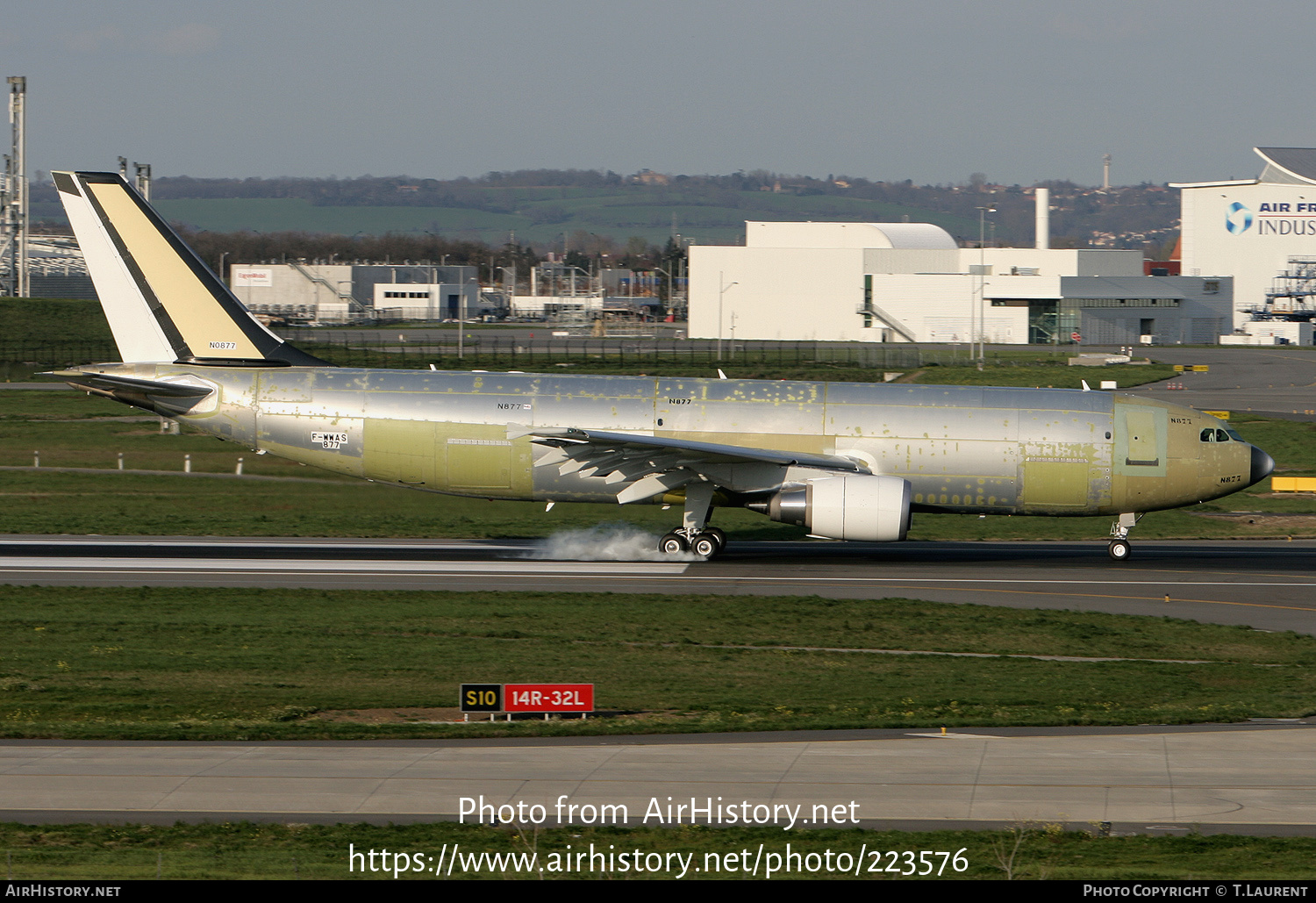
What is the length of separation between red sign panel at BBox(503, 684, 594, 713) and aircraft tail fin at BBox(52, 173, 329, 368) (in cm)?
2017

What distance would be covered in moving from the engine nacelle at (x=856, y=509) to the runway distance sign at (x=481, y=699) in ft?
50.9

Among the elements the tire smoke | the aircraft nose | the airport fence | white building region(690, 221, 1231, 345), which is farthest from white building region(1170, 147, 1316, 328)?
the tire smoke

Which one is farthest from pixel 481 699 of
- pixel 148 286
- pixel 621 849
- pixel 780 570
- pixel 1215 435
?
pixel 1215 435

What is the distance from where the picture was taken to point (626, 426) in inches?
1452

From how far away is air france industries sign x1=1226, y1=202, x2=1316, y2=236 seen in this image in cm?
16025

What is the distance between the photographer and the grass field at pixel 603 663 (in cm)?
2134

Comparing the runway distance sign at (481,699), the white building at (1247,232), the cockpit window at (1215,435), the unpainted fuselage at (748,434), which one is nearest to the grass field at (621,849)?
the runway distance sign at (481,699)

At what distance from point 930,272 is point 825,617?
393ft

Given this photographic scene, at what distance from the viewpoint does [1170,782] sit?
58.1 ft

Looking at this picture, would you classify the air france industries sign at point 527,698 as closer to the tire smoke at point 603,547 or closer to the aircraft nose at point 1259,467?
the tire smoke at point 603,547

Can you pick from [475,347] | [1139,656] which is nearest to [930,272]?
[475,347]

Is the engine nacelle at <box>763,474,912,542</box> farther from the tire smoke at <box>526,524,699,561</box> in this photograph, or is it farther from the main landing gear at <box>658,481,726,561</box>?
the tire smoke at <box>526,524,699,561</box>

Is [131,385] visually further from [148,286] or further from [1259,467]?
[1259,467]

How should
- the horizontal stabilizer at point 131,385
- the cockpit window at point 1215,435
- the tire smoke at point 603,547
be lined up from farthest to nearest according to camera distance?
1. the tire smoke at point 603,547
2. the cockpit window at point 1215,435
3. the horizontal stabilizer at point 131,385
